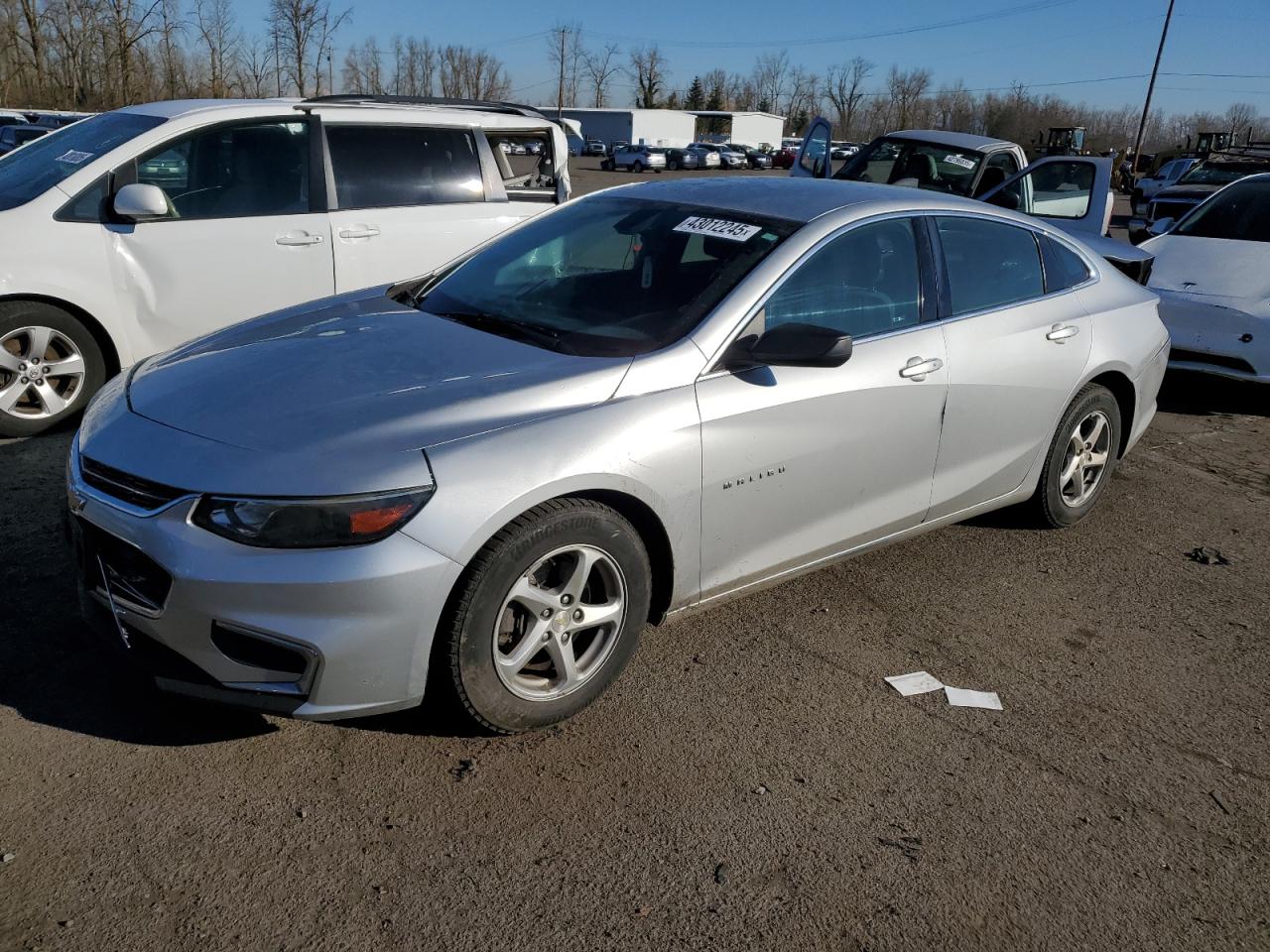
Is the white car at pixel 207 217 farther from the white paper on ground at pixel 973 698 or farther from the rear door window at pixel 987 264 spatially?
the white paper on ground at pixel 973 698

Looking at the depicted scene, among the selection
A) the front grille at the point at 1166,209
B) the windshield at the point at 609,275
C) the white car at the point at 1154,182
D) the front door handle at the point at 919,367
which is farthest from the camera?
the white car at the point at 1154,182

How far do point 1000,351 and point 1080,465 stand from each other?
41.0 inches

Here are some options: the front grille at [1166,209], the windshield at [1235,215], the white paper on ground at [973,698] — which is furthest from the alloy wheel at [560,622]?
the front grille at [1166,209]

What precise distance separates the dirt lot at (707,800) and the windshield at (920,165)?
7.64 m

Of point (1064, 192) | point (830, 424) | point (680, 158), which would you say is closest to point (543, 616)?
point (830, 424)

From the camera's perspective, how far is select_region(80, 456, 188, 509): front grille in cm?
276

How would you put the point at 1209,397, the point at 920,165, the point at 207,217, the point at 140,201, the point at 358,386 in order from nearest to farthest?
the point at 358,386
the point at 140,201
the point at 207,217
the point at 1209,397
the point at 920,165

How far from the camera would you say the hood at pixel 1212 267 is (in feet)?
24.5

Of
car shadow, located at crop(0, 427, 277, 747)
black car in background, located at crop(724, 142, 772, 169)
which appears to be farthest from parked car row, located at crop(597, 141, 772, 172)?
car shadow, located at crop(0, 427, 277, 747)

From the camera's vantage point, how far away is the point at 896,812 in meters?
2.94

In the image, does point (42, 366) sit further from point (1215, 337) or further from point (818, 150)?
point (818, 150)

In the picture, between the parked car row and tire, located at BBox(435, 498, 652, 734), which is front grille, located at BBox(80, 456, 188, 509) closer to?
tire, located at BBox(435, 498, 652, 734)

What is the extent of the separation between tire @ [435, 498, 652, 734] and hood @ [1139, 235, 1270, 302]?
6.16 meters

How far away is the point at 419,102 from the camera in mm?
6863
